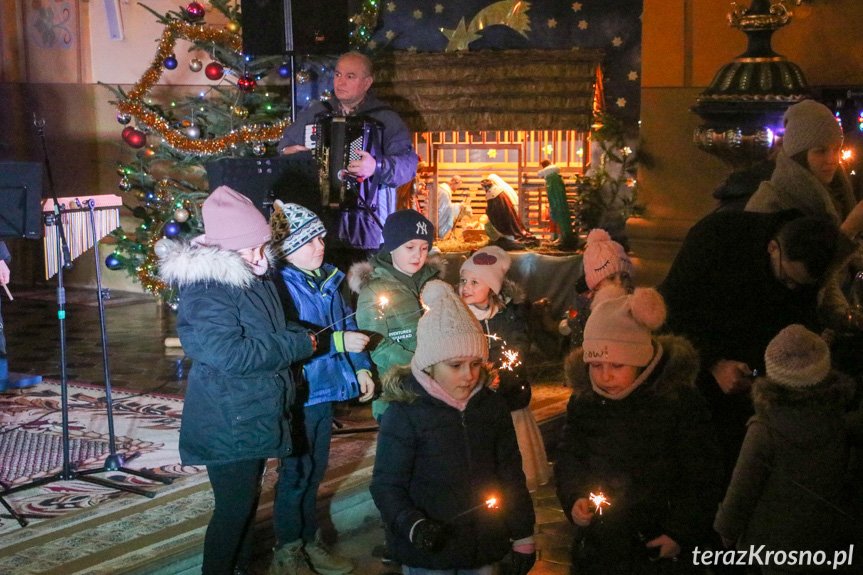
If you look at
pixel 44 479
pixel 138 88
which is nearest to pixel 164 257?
pixel 44 479

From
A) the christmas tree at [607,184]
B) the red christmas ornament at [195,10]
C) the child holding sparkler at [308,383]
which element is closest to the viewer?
the child holding sparkler at [308,383]

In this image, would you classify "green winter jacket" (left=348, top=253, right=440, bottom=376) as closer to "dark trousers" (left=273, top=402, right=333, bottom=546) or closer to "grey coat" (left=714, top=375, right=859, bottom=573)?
"dark trousers" (left=273, top=402, right=333, bottom=546)

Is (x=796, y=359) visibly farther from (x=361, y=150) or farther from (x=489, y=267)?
(x=361, y=150)

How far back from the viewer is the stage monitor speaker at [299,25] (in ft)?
24.9

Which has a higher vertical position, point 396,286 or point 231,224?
point 231,224

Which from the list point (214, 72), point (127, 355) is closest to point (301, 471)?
point (127, 355)

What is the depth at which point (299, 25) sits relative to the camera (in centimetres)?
761

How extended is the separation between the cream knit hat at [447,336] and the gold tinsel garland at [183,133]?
6.13m

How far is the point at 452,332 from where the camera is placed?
3541 mm

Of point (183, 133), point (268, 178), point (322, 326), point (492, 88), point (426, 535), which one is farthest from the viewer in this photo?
point (492, 88)

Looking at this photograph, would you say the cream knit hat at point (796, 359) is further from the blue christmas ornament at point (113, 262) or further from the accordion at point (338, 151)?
the blue christmas ornament at point (113, 262)

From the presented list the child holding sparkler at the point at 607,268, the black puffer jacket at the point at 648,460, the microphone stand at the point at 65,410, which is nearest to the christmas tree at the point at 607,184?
the child holding sparkler at the point at 607,268

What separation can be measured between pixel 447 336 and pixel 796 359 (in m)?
1.29

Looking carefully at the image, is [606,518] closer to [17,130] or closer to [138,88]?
[138,88]
